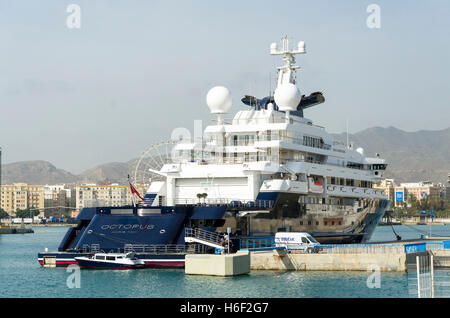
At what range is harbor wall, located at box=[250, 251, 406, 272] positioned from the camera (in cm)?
3666

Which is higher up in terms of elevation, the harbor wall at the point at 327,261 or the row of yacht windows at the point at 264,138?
the row of yacht windows at the point at 264,138

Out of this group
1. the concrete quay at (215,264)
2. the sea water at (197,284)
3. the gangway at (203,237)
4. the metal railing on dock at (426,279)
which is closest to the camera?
the metal railing on dock at (426,279)

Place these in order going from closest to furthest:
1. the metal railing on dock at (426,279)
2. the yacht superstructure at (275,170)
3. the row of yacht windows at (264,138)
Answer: the metal railing on dock at (426,279) < the yacht superstructure at (275,170) < the row of yacht windows at (264,138)

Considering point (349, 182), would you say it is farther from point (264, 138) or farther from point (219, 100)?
point (219, 100)

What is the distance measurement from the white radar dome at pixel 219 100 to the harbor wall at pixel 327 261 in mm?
11638

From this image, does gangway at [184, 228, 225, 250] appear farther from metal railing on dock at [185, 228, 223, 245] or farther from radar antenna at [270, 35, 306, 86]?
radar antenna at [270, 35, 306, 86]

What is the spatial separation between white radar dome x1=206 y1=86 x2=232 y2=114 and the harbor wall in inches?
458

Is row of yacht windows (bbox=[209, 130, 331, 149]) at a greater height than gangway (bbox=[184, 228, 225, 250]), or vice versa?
row of yacht windows (bbox=[209, 130, 331, 149])

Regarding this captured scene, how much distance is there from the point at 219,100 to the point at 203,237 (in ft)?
37.6

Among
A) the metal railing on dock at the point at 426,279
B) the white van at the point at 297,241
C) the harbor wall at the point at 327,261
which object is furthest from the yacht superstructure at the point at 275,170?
the metal railing on dock at the point at 426,279

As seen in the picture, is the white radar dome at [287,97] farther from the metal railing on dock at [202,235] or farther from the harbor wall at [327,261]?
the metal railing on dock at [202,235]

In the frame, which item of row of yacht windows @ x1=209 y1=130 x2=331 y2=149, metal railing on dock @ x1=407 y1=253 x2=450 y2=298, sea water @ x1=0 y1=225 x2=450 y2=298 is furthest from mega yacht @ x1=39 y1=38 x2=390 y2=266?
metal railing on dock @ x1=407 y1=253 x2=450 y2=298

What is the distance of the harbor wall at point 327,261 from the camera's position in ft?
120
